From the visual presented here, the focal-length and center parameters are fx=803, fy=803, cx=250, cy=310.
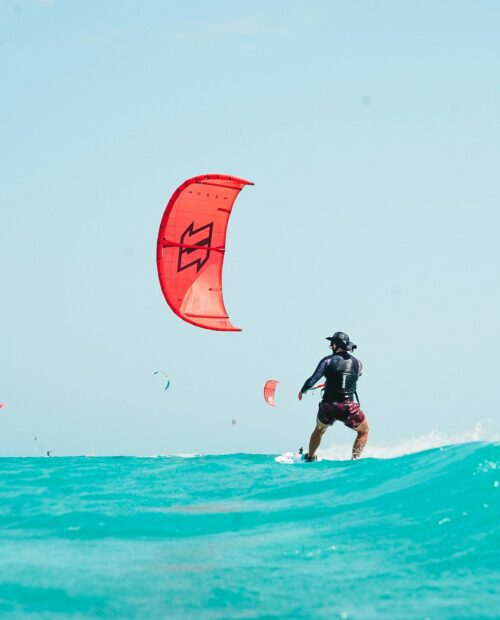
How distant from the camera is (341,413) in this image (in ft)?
42.3

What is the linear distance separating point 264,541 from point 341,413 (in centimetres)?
491

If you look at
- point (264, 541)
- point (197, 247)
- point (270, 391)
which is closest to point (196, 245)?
point (197, 247)

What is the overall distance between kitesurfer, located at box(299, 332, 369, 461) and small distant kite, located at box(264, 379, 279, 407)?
8.55 m

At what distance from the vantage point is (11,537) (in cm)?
881

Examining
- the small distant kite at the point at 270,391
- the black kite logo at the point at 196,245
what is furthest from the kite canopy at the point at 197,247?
the small distant kite at the point at 270,391

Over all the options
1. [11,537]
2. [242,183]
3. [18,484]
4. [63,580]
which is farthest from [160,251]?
[63,580]

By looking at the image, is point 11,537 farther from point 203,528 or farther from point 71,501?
point 203,528

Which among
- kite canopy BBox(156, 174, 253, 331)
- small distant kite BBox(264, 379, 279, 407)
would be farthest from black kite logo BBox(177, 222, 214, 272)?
small distant kite BBox(264, 379, 279, 407)

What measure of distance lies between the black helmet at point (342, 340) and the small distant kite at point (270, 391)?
875 cm

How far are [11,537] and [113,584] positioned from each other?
2.26 meters

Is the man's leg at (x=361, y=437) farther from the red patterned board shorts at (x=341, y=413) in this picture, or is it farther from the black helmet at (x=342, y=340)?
the black helmet at (x=342, y=340)

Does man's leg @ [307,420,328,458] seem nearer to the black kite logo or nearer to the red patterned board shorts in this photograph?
the red patterned board shorts

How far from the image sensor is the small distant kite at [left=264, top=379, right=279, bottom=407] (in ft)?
70.9

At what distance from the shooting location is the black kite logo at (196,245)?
57.7 feet
